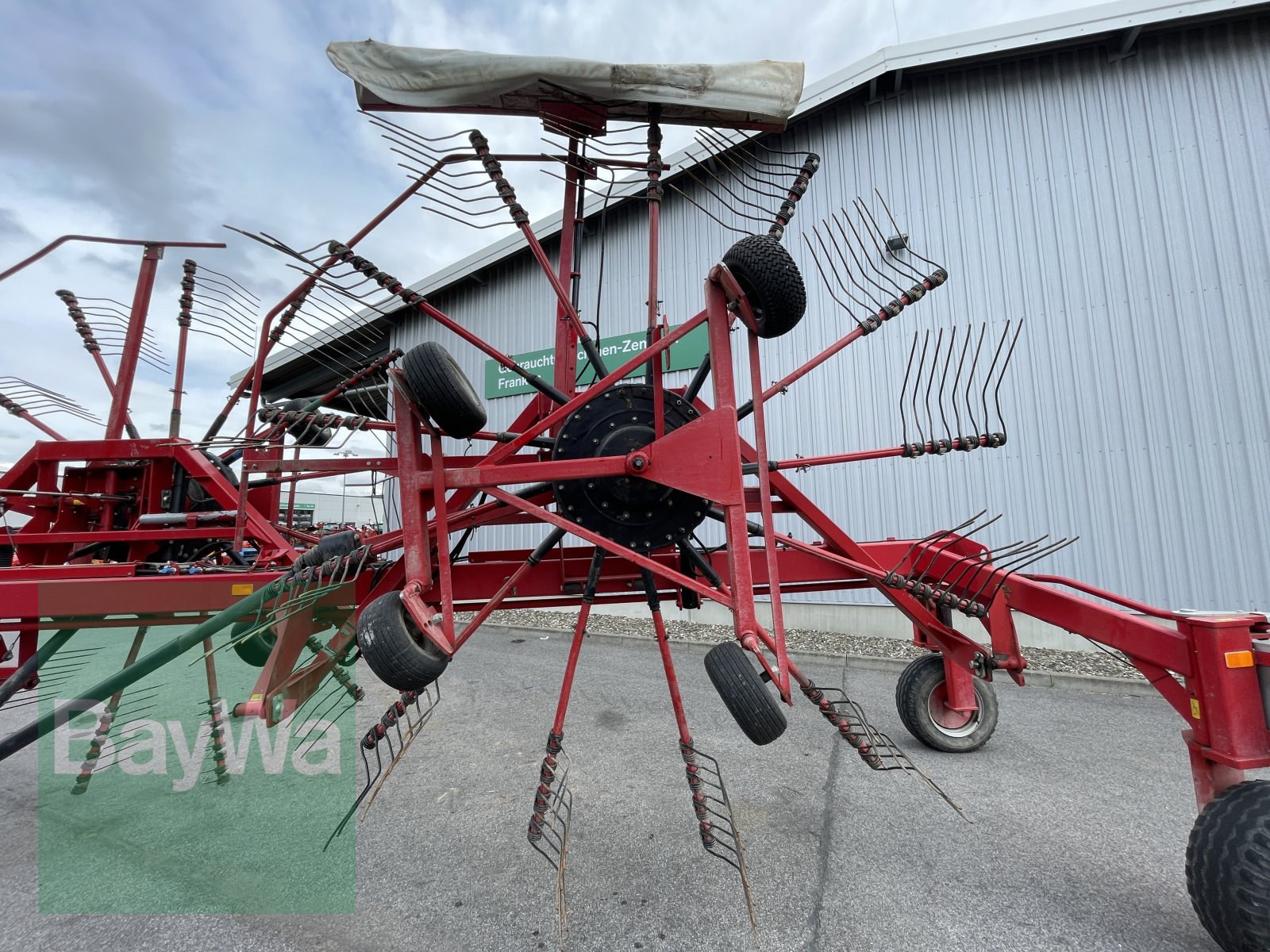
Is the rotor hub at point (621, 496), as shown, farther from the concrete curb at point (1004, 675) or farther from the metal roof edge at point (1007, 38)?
the concrete curb at point (1004, 675)

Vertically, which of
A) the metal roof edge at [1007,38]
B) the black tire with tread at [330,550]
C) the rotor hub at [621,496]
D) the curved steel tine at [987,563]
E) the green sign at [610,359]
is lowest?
the curved steel tine at [987,563]

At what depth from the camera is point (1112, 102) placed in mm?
6312

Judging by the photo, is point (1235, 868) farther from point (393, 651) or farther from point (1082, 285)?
point (1082, 285)

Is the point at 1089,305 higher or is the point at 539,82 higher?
the point at 1089,305

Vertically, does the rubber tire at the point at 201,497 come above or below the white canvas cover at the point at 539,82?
below

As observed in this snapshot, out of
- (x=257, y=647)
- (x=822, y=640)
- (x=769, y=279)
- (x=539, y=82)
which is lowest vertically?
(x=822, y=640)

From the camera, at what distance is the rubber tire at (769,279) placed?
6.88 ft

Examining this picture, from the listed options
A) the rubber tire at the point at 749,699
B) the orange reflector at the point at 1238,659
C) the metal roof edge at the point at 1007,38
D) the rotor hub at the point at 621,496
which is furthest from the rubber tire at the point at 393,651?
the metal roof edge at the point at 1007,38

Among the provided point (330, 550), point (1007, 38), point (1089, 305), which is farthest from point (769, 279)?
point (1007, 38)

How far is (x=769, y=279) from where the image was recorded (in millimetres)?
2092

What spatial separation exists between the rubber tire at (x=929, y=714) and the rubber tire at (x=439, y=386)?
316cm

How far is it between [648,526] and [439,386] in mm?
975

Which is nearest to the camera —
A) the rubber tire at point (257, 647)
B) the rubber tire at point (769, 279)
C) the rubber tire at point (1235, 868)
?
the rubber tire at point (1235, 868)
